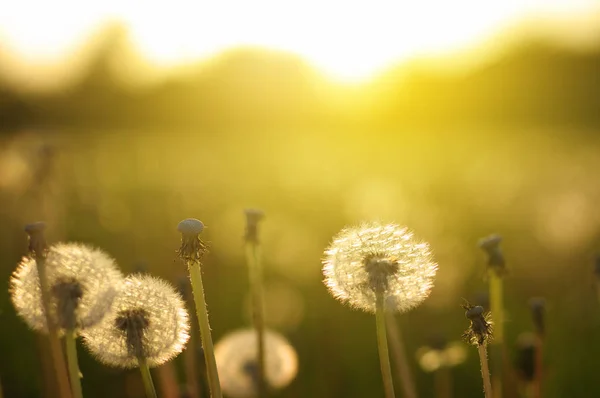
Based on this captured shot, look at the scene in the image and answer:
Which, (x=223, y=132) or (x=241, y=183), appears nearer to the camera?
(x=241, y=183)

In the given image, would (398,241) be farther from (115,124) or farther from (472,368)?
(115,124)

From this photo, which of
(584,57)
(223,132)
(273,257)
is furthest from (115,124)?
(273,257)

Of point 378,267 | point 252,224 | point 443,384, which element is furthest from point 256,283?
point 443,384

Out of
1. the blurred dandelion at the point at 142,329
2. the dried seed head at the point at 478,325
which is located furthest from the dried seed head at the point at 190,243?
the dried seed head at the point at 478,325

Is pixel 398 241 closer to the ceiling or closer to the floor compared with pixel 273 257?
closer to the floor

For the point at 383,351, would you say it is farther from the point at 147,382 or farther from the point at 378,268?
the point at 147,382

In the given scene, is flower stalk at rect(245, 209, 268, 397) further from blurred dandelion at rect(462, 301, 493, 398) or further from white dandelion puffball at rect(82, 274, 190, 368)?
blurred dandelion at rect(462, 301, 493, 398)
